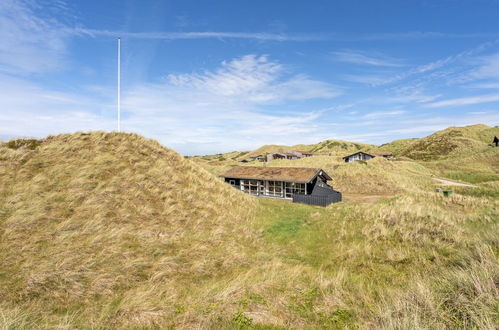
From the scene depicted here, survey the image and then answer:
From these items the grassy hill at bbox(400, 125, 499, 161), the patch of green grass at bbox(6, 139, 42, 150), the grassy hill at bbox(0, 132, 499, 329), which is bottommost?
the grassy hill at bbox(0, 132, 499, 329)

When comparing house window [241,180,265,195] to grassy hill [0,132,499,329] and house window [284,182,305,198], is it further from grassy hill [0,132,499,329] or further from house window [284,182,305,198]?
grassy hill [0,132,499,329]

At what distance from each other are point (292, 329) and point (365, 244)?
367 inches

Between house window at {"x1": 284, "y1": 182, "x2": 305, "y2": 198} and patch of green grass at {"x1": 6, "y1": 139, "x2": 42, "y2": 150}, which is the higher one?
patch of green grass at {"x1": 6, "y1": 139, "x2": 42, "y2": 150}

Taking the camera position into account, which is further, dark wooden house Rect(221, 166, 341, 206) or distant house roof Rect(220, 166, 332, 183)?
distant house roof Rect(220, 166, 332, 183)

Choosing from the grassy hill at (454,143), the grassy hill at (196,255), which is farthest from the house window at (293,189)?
the grassy hill at (454,143)

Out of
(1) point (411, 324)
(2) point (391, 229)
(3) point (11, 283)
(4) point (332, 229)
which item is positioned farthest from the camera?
(4) point (332, 229)

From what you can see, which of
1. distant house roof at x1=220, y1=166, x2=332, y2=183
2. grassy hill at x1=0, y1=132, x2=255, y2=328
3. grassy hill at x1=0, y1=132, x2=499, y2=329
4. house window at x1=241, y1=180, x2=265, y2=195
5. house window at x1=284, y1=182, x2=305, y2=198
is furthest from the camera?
house window at x1=241, y1=180, x2=265, y2=195

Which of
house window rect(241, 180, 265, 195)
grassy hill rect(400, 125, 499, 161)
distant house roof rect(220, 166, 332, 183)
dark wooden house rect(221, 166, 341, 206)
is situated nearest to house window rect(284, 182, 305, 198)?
dark wooden house rect(221, 166, 341, 206)

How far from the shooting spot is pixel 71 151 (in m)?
18.1

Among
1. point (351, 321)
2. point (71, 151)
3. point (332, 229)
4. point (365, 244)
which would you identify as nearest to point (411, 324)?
point (351, 321)

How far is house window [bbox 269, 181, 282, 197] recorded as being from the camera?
34.8m

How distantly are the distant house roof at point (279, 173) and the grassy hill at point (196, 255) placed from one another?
1056 centimetres

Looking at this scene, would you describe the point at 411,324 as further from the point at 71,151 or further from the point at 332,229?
the point at 71,151

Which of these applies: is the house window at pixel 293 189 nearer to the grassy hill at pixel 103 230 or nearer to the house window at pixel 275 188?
the house window at pixel 275 188
